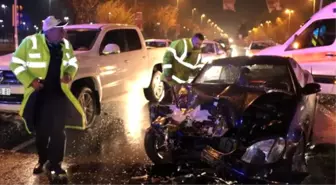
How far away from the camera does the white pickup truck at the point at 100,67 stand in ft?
25.5

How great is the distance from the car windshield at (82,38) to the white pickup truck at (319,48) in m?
4.72

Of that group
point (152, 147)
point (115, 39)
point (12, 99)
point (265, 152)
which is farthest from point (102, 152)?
point (115, 39)

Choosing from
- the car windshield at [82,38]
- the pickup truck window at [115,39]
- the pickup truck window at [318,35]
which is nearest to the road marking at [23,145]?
the car windshield at [82,38]

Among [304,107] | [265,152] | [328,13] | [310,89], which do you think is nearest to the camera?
[265,152]

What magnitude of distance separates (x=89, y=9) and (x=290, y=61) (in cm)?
2660

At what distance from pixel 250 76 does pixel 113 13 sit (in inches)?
1403

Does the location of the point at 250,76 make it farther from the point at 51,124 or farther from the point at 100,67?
the point at 100,67

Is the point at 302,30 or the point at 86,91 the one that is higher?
the point at 302,30

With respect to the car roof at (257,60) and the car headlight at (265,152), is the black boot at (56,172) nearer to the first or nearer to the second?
the car headlight at (265,152)

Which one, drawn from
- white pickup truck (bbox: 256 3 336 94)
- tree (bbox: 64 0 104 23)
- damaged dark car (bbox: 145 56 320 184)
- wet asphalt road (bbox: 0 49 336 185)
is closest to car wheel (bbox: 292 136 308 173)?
damaged dark car (bbox: 145 56 320 184)

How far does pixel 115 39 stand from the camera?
9641 millimetres

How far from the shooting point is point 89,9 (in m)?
31.8

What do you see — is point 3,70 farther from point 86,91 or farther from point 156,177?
point 156,177

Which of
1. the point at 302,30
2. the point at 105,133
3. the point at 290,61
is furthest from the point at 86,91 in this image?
the point at 302,30
